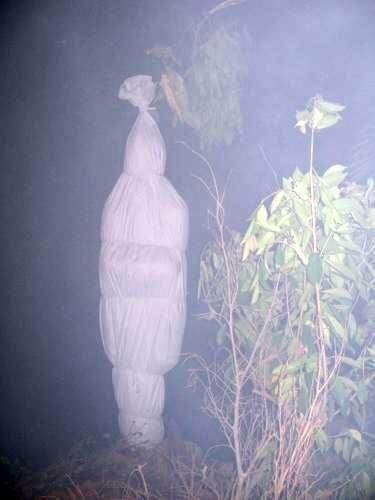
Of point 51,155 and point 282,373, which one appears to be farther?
point 51,155

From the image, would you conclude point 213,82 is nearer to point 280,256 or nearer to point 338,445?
point 280,256

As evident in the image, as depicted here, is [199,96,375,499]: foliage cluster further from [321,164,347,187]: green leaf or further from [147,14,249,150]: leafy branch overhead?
[147,14,249,150]: leafy branch overhead

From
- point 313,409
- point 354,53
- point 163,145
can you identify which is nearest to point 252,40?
point 354,53

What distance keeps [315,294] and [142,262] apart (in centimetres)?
87

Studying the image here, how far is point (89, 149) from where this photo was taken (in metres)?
2.64

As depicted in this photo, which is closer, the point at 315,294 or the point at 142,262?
the point at 315,294

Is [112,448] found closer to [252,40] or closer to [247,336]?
[247,336]

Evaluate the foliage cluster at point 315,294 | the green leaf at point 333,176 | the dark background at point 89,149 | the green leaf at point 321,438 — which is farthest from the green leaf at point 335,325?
the dark background at point 89,149

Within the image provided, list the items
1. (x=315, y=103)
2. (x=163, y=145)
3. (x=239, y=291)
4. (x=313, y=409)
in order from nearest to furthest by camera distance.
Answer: (x=315, y=103) < (x=313, y=409) < (x=239, y=291) < (x=163, y=145)

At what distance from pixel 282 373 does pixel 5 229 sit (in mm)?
1380

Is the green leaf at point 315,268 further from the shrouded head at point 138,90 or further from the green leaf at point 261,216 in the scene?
the shrouded head at point 138,90

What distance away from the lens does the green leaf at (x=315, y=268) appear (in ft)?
5.57

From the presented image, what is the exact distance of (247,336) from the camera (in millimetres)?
2131

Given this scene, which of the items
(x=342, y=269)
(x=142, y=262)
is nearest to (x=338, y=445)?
(x=342, y=269)
